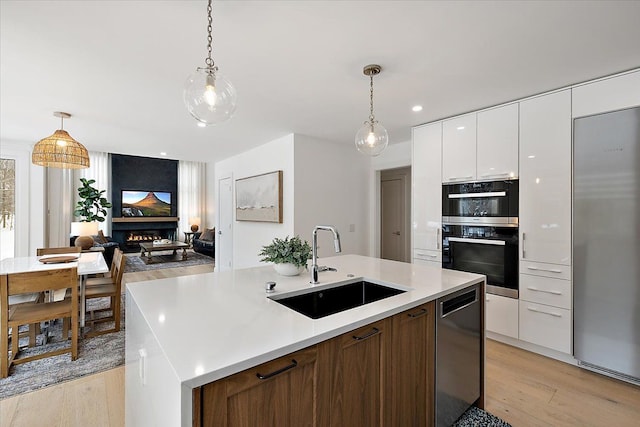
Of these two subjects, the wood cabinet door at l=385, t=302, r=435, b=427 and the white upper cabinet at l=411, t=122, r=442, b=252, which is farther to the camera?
the white upper cabinet at l=411, t=122, r=442, b=252

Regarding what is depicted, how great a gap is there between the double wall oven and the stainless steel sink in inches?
68.8

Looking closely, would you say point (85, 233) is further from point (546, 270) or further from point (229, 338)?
point (546, 270)

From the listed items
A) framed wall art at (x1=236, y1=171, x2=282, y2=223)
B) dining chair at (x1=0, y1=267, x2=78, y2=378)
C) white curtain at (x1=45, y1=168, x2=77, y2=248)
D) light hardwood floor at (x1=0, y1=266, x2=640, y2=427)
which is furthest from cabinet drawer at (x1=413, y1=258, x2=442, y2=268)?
white curtain at (x1=45, y1=168, x2=77, y2=248)

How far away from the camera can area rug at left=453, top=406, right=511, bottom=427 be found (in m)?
1.82

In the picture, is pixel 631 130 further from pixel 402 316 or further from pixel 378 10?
pixel 402 316

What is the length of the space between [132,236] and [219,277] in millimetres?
8607

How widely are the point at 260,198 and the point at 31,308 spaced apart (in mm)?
2936

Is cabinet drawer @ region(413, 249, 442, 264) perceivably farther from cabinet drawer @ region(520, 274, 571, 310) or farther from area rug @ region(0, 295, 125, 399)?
area rug @ region(0, 295, 125, 399)

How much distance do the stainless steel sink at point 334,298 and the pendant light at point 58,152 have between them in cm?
308

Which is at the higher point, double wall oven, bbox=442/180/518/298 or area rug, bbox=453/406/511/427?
double wall oven, bbox=442/180/518/298

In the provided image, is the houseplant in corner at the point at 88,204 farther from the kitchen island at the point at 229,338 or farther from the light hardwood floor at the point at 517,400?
the kitchen island at the point at 229,338

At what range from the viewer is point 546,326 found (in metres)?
2.64

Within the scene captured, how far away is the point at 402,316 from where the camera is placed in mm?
1399

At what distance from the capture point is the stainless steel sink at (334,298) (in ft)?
5.45
